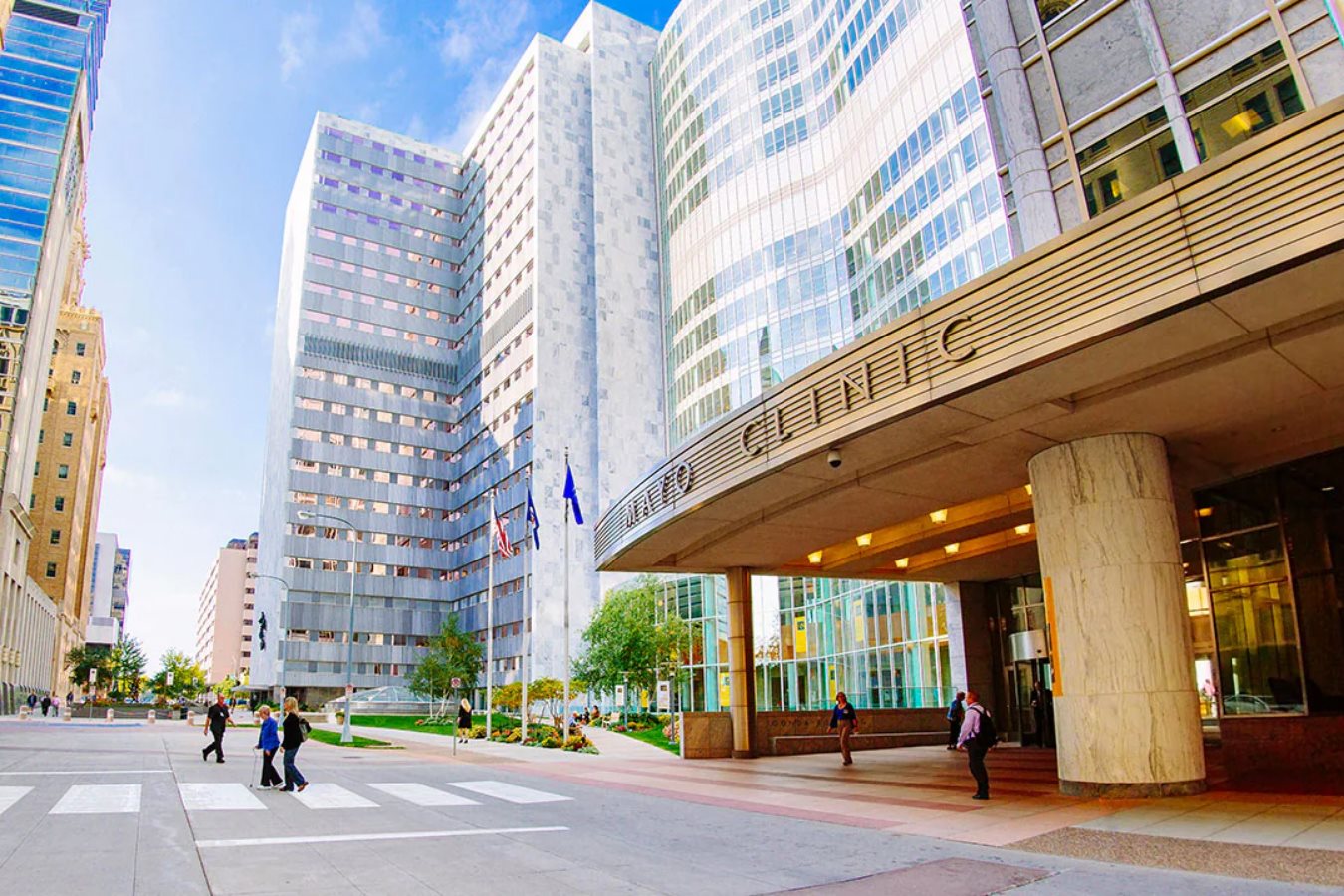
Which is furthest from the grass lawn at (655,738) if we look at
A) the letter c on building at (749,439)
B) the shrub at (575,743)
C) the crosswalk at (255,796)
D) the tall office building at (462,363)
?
the tall office building at (462,363)

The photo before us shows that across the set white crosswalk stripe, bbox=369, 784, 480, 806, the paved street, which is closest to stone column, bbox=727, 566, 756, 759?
the paved street

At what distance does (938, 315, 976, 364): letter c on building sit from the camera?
12.9m

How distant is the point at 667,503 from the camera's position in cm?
2173

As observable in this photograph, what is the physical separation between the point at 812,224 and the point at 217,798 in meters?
51.8

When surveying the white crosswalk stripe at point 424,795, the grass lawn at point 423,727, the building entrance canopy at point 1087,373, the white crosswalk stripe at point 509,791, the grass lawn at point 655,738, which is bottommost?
the grass lawn at point 423,727

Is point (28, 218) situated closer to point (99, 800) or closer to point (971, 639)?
point (99, 800)

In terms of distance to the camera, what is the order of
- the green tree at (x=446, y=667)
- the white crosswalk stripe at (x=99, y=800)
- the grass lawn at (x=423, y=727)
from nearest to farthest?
the white crosswalk stripe at (x=99, y=800)
the grass lawn at (x=423, y=727)
the green tree at (x=446, y=667)

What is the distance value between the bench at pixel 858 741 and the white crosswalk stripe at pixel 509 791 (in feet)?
37.2

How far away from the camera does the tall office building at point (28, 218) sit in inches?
3132

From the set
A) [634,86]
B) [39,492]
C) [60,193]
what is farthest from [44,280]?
[634,86]

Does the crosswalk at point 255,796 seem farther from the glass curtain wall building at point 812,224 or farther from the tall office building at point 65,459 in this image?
the tall office building at point 65,459

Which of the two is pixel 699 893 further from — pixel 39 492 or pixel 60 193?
pixel 39 492

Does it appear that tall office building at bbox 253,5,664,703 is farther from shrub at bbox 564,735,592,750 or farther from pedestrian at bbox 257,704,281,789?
pedestrian at bbox 257,704,281,789

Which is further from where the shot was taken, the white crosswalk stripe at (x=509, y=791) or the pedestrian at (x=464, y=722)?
the pedestrian at (x=464, y=722)
